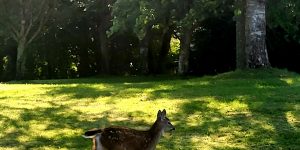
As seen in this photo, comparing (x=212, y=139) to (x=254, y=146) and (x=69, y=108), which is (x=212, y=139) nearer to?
(x=254, y=146)

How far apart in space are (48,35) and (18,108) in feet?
84.8

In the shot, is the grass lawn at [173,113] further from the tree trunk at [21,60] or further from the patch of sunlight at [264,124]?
the tree trunk at [21,60]

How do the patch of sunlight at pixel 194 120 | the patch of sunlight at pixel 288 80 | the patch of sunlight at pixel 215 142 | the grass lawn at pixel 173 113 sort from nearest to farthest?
the patch of sunlight at pixel 215 142, the grass lawn at pixel 173 113, the patch of sunlight at pixel 194 120, the patch of sunlight at pixel 288 80

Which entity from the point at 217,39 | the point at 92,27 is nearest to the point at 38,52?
the point at 92,27

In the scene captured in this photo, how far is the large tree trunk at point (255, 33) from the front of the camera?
74.5ft

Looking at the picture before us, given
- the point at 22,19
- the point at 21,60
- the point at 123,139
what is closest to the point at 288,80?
the point at 123,139

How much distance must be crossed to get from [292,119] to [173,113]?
3.09 meters

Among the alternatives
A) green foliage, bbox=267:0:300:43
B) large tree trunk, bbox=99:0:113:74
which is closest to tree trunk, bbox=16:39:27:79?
large tree trunk, bbox=99:0:113:74

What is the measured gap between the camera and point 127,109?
15.5 meters

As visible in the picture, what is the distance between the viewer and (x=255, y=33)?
75.3 ft

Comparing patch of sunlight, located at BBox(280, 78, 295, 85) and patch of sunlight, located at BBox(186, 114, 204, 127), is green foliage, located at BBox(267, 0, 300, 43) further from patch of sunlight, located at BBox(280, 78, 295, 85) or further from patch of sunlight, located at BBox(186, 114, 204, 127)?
patch of sunlight, located at BBox(186, 114, 204, 127)

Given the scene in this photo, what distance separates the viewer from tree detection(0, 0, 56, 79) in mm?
37688

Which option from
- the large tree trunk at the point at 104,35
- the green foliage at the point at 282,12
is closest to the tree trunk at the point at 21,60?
the large tree trunk at the point at 104,35

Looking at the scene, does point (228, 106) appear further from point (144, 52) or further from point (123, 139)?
point (144, 52)
